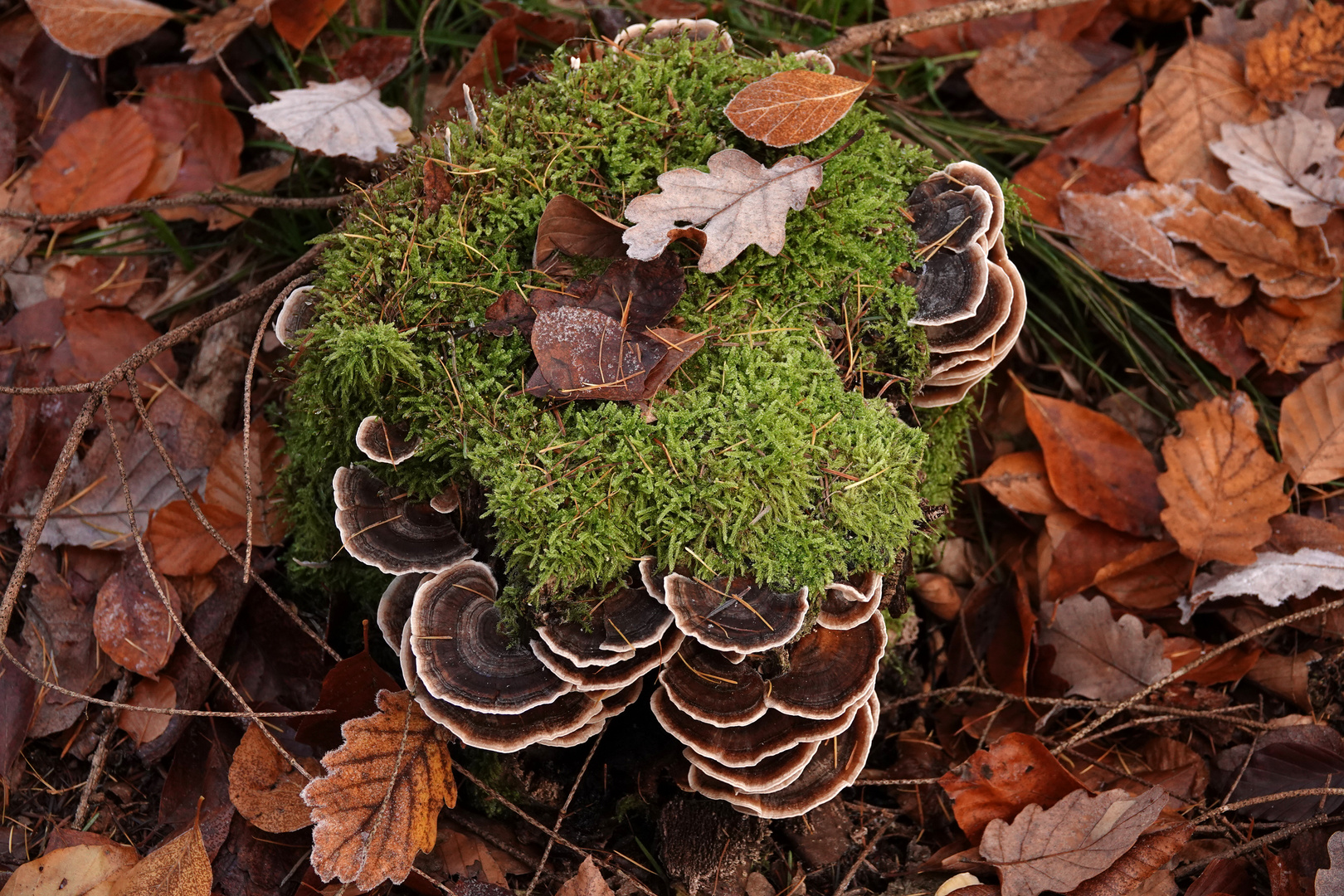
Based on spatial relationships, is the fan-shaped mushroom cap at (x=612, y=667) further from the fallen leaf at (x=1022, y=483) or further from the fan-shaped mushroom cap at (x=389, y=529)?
Result: the fallen leaf at (x=1022, y=483)

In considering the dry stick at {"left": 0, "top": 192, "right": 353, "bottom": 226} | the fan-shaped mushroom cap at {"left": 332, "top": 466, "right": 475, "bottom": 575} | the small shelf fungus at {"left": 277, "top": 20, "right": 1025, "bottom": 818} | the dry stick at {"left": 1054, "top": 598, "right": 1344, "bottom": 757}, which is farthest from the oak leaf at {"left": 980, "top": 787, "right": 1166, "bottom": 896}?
the dry stick at {"left": 0, "top": 192, "right": 353, "bottom": 226}

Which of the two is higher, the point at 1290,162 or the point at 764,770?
the point at 1290,162

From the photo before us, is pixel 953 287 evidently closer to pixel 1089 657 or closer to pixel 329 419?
pixel 1089 657

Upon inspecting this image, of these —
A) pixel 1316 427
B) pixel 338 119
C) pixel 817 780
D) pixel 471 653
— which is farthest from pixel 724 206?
pixel 1316 427

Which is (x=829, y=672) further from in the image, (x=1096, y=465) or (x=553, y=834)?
(x=1096, y=465)

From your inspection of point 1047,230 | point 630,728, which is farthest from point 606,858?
point 1047,230
